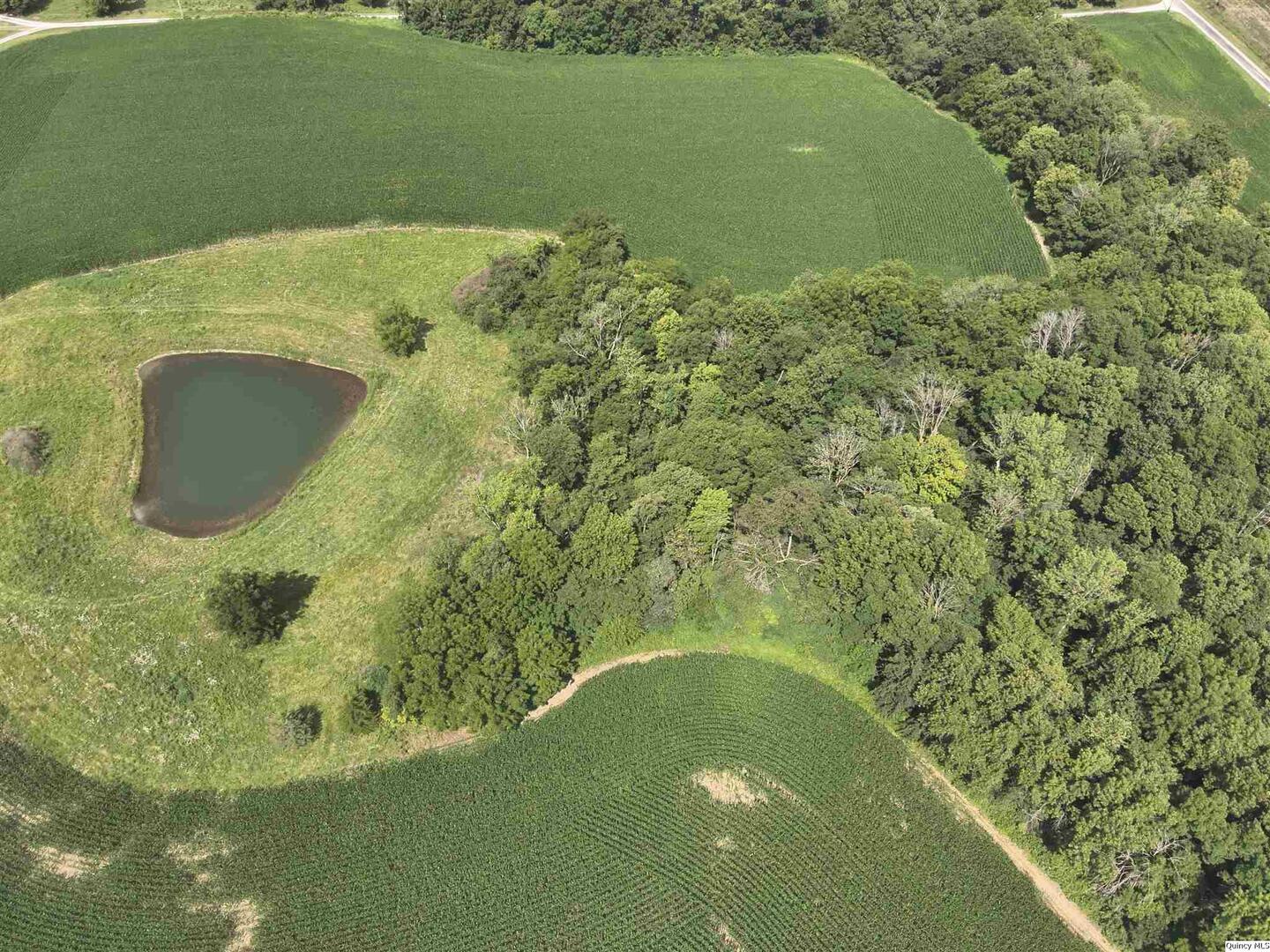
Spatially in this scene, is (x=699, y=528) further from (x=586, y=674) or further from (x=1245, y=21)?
(x=1245, y=21)

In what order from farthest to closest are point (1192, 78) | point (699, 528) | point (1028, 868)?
point (1192, 78)
point (699, 528)
point (1028, 868)

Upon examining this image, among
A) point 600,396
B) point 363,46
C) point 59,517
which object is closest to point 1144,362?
point 600,396

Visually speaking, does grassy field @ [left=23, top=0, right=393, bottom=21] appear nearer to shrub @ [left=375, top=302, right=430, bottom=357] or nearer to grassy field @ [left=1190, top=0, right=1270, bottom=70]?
shrub @ [left=375, top=302, right=430, bottom=357]

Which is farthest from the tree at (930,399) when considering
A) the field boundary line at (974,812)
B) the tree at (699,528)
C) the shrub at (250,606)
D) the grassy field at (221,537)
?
the shrub at (250,606)

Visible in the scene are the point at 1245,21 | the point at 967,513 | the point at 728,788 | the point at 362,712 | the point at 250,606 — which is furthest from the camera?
the point at 1245,21

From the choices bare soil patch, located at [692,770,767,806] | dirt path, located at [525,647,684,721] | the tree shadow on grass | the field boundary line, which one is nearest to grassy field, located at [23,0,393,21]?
the tree shadow on grass

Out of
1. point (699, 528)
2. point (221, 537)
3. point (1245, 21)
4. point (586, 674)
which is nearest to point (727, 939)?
point (586, 674)

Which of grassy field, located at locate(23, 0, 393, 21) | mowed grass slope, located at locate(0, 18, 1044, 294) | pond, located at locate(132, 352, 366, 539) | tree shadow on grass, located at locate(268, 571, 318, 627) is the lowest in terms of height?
grassy field, located at locate(23, 0, 393, 21)
